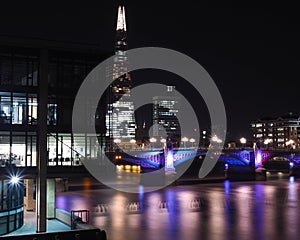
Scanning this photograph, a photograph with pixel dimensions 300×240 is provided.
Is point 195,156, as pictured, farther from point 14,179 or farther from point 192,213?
point 14,179

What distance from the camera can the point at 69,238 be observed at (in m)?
25.3

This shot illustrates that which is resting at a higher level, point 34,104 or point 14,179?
point 34,104

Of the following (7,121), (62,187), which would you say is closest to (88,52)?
(7,121)

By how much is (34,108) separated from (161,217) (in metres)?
17.1

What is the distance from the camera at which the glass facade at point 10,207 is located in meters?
26.2

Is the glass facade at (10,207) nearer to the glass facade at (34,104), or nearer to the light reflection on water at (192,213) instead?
the glass facade at (34,104)

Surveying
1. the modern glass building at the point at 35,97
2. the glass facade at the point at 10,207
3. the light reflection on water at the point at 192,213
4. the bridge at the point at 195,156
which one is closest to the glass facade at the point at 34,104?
the modern glass building at the point at 35,97

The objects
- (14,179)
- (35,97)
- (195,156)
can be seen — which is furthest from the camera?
(195,156)

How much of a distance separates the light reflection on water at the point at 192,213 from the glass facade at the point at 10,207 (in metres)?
6.12

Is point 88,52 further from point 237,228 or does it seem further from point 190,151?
point 190,151

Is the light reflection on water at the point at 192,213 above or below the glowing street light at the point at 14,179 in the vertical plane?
below

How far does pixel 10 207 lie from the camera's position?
26.9 m

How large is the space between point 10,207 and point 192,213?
19042mm

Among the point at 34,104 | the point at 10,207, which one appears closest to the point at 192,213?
the point at 10,207
